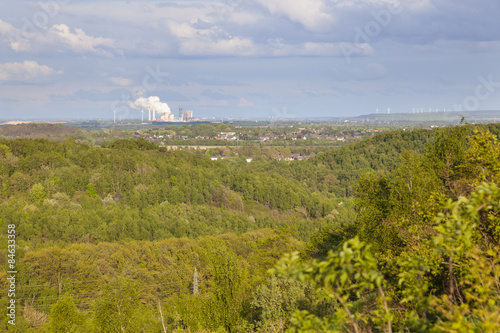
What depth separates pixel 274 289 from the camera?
13.3 meters

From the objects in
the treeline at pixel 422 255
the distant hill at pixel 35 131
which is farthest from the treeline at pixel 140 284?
the distant hill at pixel 35 131

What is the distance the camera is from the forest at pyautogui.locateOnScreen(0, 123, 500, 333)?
3992 millimetres

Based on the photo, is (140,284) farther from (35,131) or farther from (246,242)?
(35,131)

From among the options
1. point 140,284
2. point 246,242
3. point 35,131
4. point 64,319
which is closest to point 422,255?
point 64,319

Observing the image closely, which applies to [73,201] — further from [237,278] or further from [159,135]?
[159,135]

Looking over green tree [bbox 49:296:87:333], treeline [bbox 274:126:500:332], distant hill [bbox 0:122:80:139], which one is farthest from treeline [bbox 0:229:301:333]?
distant hill [bbox 0:122:80:139]

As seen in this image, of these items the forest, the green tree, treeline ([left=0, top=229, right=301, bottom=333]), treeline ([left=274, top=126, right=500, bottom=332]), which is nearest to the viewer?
treeline ([left=274, top=126, right=500, bottom=332])

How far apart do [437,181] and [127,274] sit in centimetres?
2511

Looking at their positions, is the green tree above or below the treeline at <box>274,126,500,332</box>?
below

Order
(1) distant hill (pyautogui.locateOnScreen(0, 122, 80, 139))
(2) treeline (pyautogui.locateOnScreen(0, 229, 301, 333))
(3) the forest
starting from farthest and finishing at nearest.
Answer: (1) distant hill (pyautogui.locateOnScreen(0, 122, 80, 139)), (2) treeline (pyautogui.locateOnScreen(0, 229, 301, 333)), (3) the forest

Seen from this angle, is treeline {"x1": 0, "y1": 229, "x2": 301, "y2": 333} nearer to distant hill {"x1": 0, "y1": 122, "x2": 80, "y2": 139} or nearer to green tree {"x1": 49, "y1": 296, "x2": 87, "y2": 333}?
green tree {"x1": 49, "y1": 296, "x2": 87, "y2": 333}

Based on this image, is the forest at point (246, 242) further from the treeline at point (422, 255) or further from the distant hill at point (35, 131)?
the distant hill at point (35, 131)

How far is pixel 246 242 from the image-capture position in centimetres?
3972

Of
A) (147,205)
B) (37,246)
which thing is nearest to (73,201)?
(147,205)
